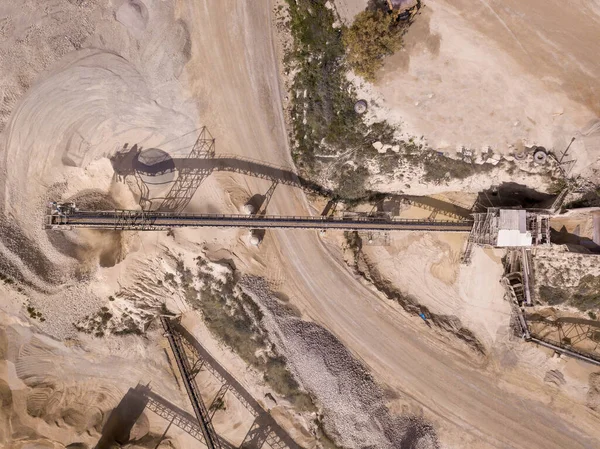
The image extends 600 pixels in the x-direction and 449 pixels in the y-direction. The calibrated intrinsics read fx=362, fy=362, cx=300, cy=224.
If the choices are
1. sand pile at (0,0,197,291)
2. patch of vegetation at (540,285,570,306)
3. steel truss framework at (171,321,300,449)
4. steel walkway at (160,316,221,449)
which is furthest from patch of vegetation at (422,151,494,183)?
steel walkway at (160,316,221,449)

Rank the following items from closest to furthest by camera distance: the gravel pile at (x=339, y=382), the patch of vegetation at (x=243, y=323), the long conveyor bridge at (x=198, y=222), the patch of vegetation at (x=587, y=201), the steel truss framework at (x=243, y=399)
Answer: the patch of vegetation at (x=587, y=201)
the long conveyor bridge at (x=198, y=222)
the gravel pile at (x=339, y=382)
the patch of vegetation at (x=243, y=323)
the steel truss framework at (x=243, y=399)

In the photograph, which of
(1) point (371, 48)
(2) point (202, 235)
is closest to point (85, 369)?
(2) point (202, 235)

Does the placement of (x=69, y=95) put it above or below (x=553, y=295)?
below

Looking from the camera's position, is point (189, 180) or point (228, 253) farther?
point (228, 253)

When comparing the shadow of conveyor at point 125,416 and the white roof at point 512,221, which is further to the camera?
the shadow of conveyor at point 125,416

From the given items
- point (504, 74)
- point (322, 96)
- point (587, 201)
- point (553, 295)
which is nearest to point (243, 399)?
point (322, 96)

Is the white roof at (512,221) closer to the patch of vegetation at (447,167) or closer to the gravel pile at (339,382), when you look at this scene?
the patch of vegetation at (447,167)

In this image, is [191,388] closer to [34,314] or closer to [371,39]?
[34,314]

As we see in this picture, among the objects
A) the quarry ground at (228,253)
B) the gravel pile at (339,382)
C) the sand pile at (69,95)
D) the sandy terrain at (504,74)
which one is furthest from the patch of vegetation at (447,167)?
the sand pile at (69,95)
